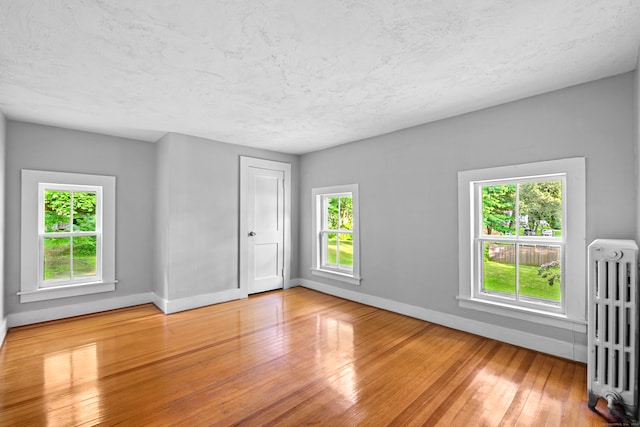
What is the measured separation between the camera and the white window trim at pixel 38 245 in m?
3.50

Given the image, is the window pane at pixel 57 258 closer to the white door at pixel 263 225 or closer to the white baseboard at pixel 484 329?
the white door at pixel 263 225

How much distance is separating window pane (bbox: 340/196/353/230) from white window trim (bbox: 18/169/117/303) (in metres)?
3.32

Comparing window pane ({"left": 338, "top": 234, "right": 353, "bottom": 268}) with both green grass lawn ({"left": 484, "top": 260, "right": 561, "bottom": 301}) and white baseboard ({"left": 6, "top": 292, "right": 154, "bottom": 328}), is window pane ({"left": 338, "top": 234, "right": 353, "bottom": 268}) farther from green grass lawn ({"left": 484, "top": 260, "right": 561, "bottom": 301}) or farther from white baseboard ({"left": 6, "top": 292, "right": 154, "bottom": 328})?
white baseboard ({"left": 6, "top": 292, "right": 154, "bottom": 328})

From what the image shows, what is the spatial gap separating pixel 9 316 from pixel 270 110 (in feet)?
12.5

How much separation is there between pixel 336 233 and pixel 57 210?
3.81 meters

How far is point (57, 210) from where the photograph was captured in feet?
12.4

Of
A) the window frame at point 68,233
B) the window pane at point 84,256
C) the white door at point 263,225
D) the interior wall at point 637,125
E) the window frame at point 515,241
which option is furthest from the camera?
the white door at point 263,225

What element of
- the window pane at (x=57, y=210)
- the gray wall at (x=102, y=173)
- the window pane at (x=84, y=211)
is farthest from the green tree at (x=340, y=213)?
the window pane at (x=57, y=210)

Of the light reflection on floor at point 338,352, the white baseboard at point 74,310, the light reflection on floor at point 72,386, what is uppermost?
the white baseboard at point 74,310

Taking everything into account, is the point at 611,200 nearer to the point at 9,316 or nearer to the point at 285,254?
the point at 285,254

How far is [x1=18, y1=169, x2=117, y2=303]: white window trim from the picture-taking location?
11.5ft

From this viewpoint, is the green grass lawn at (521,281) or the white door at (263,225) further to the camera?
the white door at (263,225)

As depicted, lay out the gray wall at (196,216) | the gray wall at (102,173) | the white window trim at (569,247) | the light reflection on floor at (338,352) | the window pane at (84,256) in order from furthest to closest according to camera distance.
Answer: the gray wall at (196,216)
the window pane at (84,256)
the gray wall at (102,173)
the white window trim at (569,247)
the light reflection on floor at (338,352)

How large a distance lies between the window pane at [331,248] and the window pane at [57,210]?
3.63 m
